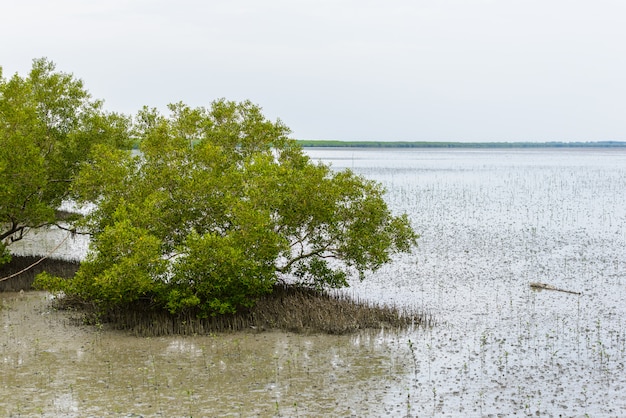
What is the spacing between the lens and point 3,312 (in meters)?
18.1

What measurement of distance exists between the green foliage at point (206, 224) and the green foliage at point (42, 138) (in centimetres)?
176

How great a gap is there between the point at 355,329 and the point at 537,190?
41.7m

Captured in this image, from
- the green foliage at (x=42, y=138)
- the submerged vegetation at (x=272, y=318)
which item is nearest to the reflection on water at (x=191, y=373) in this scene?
the submerged vegetation at (x=272, y=318)

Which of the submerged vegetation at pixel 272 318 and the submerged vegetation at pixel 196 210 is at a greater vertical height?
the submerged vegetation at pixel 196 210

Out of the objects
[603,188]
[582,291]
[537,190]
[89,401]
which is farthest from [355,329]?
[603,188]

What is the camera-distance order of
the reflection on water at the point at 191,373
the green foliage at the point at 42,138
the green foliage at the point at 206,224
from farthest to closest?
the green foliage at the point at 42,138, the green foliage at the point at 206,224, the reflection on water at the point at 191,373

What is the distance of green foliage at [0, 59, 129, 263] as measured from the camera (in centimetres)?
1994

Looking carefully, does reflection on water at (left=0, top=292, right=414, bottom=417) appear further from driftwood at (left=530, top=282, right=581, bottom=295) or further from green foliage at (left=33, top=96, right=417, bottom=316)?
driftwood at (left=530, top=282, right=581, bottom=295)

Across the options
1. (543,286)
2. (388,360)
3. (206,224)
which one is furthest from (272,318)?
(543,286)

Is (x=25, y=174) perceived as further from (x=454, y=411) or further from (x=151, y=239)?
(x=454, y=411)

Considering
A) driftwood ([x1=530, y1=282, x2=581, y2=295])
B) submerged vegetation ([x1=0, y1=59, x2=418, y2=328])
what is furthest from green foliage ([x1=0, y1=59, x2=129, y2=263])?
driftwood ([x1=530, y1=282, x2=581, y2=295])

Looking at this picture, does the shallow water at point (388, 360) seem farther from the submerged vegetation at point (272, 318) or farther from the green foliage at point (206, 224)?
the green foliage at point (206, 224)

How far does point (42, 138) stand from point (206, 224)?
7530 millimetres

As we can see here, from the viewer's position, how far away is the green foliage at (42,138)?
19.9 meters
